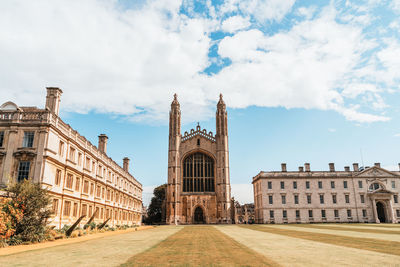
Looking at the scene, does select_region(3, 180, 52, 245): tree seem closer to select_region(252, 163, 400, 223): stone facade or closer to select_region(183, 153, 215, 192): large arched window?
select_region(183, 153, 215, 192): large arched window

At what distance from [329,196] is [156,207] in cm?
4199

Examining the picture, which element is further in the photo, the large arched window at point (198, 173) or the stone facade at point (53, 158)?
the large arched window at point (198, 173)

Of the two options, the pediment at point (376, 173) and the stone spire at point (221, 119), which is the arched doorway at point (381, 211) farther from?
the stone spire at point (221, 119)

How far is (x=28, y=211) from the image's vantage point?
651 inches

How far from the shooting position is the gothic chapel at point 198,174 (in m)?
61.2

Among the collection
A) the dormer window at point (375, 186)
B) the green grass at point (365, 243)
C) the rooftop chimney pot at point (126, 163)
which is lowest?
the green grass at point (365, 243)

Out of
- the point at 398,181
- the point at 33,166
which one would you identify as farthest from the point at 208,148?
the point at 33,166

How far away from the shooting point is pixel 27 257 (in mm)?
10633

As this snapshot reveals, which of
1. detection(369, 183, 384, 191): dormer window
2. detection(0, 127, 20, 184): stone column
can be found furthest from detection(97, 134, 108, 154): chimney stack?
detection(369, 183, 384, 191): dormer window

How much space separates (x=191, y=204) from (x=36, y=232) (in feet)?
152

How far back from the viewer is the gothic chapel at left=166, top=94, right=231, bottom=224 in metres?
61.2

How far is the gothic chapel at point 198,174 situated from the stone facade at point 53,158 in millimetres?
27860

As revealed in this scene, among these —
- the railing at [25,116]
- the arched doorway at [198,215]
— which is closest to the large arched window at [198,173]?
the arched doorway at [198,215]

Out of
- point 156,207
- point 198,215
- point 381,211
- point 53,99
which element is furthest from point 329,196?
point 53,99
